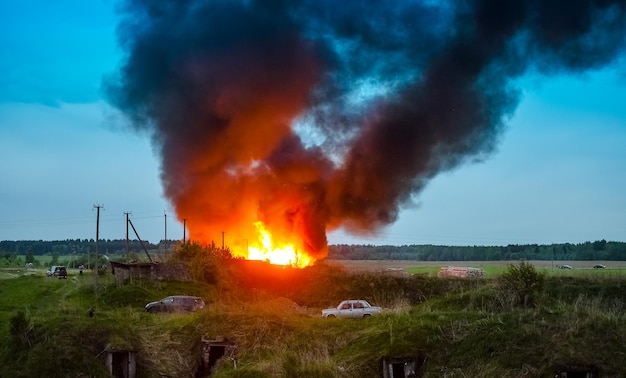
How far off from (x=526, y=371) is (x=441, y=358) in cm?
344

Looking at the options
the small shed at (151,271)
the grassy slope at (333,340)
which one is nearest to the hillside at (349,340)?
the grassy slope at (333,340)

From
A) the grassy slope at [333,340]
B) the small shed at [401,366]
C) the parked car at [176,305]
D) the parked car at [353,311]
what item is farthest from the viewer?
the parked car at [176,305]

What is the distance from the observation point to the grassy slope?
26.8 m

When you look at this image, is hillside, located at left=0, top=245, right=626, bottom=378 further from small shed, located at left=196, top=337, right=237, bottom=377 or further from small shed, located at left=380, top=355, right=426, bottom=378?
small shed, located at left=196, top=337, right=237, bottom=377

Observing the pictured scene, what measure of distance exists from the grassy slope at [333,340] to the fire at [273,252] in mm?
42004

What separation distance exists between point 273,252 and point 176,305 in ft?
109

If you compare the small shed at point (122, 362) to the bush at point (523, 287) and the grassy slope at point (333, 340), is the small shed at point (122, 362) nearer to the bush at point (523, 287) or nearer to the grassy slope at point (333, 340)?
the grassy slope at point (333, 340)

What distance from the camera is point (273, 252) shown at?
268ft

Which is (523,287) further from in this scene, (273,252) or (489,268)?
(489,268)

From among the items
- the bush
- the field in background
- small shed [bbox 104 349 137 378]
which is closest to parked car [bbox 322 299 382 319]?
the bush

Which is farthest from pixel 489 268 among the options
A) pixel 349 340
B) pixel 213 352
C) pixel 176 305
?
pixel 213 352

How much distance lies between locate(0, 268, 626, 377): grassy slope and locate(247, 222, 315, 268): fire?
42.0m

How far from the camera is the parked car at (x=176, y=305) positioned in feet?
159

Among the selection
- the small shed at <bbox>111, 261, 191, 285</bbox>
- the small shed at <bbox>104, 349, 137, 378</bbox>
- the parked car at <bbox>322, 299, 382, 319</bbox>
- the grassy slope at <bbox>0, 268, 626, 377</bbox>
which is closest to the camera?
the grassy slope at <bbox>0, 268, 626, 377</bbox>
